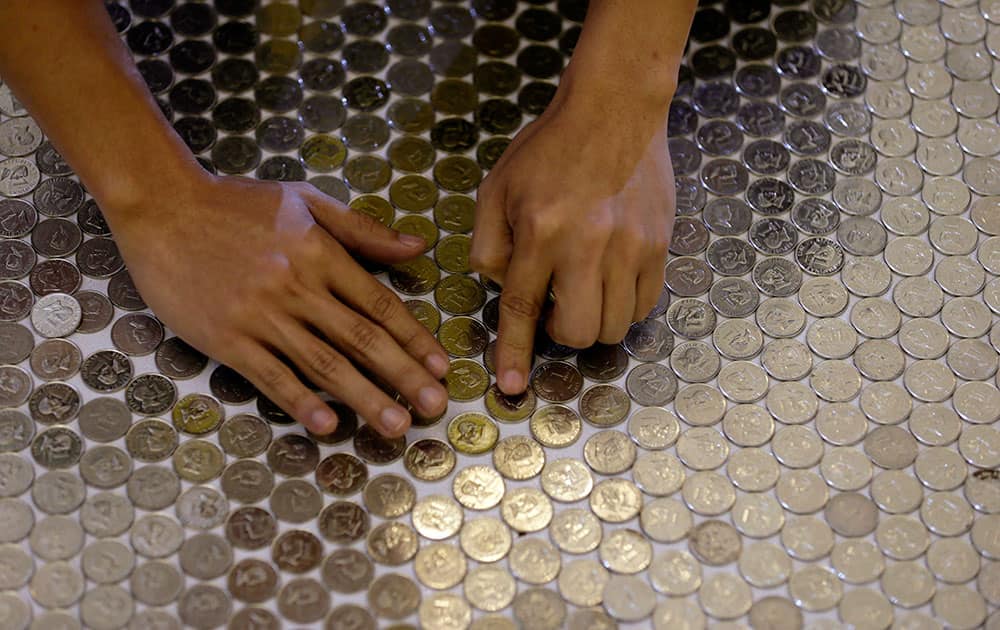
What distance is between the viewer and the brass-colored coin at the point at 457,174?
1.28 metres

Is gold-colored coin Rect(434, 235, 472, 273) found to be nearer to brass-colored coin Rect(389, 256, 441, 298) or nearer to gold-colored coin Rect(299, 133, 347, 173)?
brass-colored coin Rect(389, 256, 441, 298)

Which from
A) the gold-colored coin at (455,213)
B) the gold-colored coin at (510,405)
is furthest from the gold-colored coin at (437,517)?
the gold-colored coin at (455,213)

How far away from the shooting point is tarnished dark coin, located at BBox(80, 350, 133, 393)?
45.4 inches

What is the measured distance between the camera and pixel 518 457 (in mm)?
1130

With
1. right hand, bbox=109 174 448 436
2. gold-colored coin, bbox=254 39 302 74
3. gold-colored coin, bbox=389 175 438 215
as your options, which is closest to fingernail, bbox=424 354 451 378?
right hand, bbox=109 174 448 436

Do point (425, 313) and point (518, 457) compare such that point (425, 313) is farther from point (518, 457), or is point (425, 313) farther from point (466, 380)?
point (518, 457)

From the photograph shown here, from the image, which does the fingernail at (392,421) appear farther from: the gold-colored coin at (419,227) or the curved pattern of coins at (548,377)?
the gold-colored coin at (419,227)

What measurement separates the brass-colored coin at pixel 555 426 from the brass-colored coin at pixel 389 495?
0.14 m

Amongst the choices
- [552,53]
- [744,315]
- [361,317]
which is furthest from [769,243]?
[361,317]

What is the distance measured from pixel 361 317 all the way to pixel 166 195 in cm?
23

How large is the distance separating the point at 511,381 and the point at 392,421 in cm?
13

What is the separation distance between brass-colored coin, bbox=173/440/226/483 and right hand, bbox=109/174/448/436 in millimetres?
82

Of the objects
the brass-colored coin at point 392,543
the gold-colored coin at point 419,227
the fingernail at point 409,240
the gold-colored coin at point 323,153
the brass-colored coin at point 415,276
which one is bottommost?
the brass-colored coin at point 392,543

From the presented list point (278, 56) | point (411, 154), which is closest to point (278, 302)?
point (411, 154)
